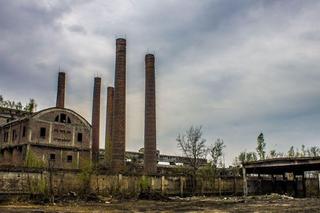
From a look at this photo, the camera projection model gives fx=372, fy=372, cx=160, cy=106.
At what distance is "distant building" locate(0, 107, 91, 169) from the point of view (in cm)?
3884

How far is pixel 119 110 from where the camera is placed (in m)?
41.7

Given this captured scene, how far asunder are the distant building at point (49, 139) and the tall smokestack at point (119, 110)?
3.59 metres

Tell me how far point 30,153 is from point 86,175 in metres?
9.92

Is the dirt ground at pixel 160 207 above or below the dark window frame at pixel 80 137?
below

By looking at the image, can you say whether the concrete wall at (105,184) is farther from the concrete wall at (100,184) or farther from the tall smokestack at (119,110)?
Answer: the tall smokestack at (119,110)

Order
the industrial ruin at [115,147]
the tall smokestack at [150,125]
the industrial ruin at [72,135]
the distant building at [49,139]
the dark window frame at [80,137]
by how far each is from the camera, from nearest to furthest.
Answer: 1. the industrial ruin at [115,147]
2. the distant building at [49,139]
3. the industrial ruin at [72,135]
4. the dark window frame at [80,137]
5. the tall smokestack at [150,125]

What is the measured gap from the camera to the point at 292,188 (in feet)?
149

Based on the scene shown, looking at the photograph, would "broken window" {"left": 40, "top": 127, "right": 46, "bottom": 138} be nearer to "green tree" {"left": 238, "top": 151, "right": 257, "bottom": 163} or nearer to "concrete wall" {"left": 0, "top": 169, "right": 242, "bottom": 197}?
"concrete wall" {"left": 0, "top": 169, "right": 242, "bottom": 197}

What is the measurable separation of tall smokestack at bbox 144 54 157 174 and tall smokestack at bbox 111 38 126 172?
3.01 m

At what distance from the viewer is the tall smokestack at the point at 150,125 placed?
42688 millimetres

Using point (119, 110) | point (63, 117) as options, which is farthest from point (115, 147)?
point (63, 117)

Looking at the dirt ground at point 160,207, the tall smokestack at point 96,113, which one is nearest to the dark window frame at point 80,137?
the tall smokestack at point 96,113

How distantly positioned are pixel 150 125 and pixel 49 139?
11.3 m

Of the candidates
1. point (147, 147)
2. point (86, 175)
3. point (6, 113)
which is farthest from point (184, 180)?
point (6, 113)
